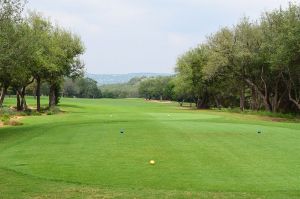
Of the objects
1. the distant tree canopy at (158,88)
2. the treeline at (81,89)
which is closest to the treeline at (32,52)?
the distant tree canopy at (158,88)

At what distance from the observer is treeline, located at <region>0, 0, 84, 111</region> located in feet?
78.2

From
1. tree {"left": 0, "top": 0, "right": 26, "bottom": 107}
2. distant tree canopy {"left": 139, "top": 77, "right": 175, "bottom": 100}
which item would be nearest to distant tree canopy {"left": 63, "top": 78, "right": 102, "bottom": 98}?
distant tree canopy {"left": 139, "top": 77, "right": 175, "bottom": 100}

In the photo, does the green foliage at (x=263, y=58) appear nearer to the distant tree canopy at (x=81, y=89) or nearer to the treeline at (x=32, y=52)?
the treeline at (x=32, y=52)

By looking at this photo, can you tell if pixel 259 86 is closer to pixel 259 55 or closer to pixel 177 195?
pixel 259 55

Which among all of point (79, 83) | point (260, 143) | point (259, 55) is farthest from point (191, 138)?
point (79, 83)

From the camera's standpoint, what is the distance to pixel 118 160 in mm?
12938

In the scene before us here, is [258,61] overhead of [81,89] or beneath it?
overhead

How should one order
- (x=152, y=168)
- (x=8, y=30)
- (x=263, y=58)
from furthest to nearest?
(x=263, y=58) → (x=8, y=30) → (x=152, y=168)

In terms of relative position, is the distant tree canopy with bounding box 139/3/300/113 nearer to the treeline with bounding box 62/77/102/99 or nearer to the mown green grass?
the mown green grass

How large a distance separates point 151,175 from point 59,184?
2.32 metres

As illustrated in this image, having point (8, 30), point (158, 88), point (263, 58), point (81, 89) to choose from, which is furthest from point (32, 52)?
point (81, 89)

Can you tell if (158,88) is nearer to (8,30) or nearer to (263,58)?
(263,58)

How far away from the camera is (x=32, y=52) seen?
25.7 metres

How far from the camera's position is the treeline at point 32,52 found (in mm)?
23828
